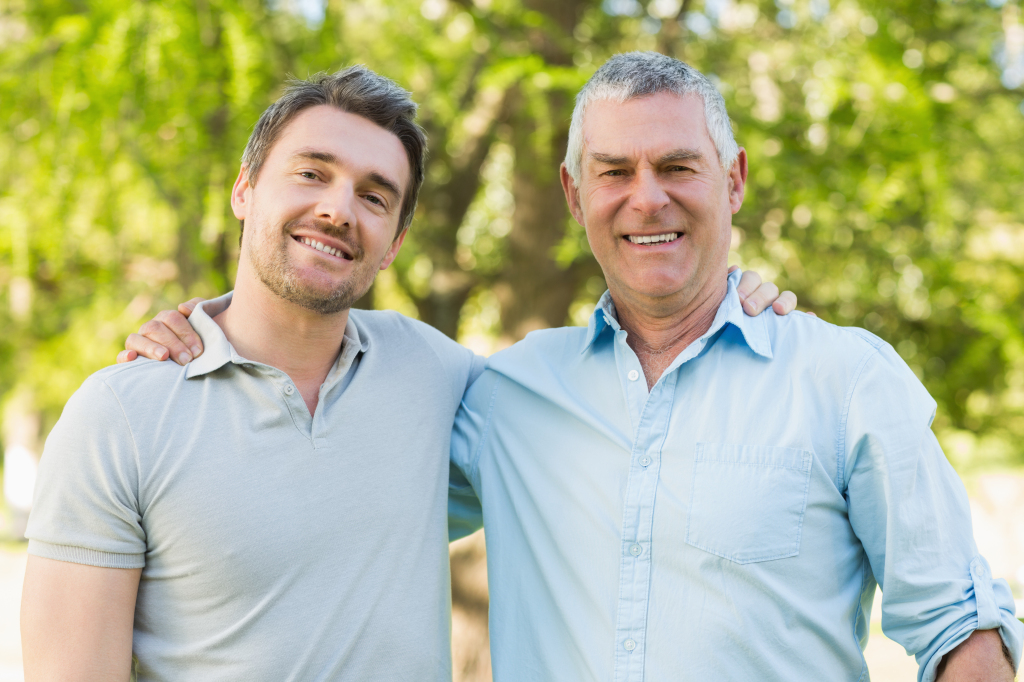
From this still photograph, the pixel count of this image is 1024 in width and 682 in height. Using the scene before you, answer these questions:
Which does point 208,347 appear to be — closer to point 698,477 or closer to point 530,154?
point 698,477

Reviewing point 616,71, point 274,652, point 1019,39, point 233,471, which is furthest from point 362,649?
point 1019,39

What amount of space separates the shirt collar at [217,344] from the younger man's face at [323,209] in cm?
12

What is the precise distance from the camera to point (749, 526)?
5.33 ft

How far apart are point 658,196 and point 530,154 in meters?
2.27

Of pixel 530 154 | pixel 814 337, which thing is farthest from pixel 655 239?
pixel 530 154

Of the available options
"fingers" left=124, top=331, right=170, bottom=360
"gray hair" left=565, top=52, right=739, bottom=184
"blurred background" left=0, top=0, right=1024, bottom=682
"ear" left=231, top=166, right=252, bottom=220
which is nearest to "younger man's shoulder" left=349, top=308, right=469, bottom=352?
"ear" left=231, top=166, right=252, bottom=220

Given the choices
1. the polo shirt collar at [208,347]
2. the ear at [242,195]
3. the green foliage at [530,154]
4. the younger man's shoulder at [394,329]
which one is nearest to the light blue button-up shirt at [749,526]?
the younger man's shoulder at [394,329]

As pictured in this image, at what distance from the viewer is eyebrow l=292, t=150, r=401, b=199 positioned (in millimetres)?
1855

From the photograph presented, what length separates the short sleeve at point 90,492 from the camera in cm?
147

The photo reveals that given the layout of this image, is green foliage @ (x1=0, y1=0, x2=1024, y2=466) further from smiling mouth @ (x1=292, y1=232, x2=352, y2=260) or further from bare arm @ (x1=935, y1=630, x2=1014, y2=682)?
bare arm @ (x1=935, y1=630, x2=1014, y2=682)

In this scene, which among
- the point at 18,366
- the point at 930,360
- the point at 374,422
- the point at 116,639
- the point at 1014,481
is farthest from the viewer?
the point at 1014,481

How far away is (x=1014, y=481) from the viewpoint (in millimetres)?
6434

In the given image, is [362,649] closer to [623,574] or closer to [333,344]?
[623,574]

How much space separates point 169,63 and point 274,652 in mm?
1791
